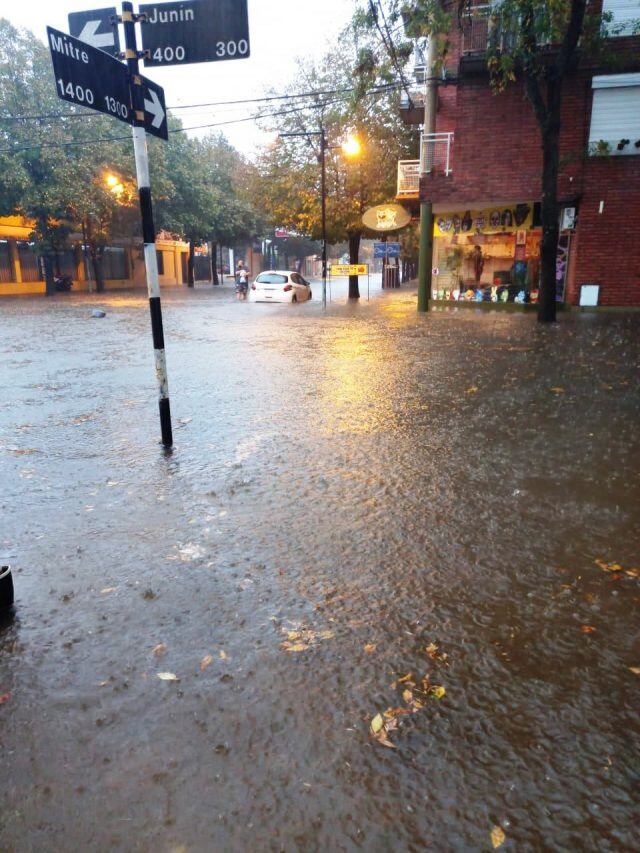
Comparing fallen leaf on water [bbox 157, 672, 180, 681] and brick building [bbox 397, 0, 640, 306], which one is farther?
brick building [bbox 397, 0, 640, 306]

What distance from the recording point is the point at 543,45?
16281 millimetres

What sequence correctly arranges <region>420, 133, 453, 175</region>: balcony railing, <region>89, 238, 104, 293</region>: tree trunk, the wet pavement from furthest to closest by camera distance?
<region>89, 238, 104, 293</region>: tree trunk, <region>420, 133, 453, 175</region>: balcony railing, the wet pavement

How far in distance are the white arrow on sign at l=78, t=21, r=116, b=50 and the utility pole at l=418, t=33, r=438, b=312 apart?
14423 millimetres

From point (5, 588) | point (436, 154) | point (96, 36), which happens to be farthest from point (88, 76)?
point (436, 154)

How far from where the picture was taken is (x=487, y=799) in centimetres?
188

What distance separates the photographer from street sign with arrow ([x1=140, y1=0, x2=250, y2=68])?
438cm

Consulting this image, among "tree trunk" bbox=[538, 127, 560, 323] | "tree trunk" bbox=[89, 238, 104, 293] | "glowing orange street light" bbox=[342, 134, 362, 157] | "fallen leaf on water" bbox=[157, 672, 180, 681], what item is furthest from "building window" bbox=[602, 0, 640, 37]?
"tree trunk" bbox=[89, 238, 104, 293]

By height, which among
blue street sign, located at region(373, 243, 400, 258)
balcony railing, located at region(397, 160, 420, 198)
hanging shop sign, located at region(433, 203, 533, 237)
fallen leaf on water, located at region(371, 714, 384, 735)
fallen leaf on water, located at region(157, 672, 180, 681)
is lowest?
fallen leaf on water, located at region(371, 714, 384, 735)

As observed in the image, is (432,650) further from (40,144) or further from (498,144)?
(40,144)

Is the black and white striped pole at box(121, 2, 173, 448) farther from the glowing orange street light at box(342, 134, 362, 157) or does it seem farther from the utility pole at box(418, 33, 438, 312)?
the glowing orange street light at box(342, 134, 362, 157)

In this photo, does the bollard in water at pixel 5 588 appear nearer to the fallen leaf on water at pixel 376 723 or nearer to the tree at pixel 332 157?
the fallen leaf on water at pixel 376 723

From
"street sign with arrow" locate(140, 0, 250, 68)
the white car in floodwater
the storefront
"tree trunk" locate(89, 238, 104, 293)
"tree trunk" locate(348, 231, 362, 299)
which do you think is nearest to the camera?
"street sign with arrow" locate(140, 0, 250, 68)

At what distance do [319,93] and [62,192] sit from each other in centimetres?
1475

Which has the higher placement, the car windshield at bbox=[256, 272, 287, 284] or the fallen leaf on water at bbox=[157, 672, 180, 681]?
the car windshield at bbox=[256, 272, 287, 284]
